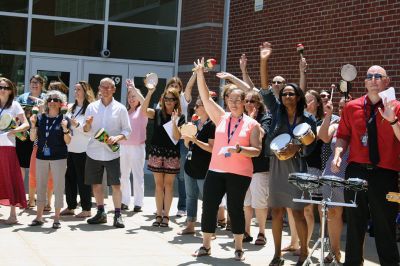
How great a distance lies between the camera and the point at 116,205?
10.0 m

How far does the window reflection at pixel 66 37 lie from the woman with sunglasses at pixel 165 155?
7049 millimetres

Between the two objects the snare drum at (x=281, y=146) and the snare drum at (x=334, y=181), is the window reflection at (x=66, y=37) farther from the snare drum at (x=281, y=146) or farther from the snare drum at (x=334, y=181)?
the snare drum at (x=334, y=181)

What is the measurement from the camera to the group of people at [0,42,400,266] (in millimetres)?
6863

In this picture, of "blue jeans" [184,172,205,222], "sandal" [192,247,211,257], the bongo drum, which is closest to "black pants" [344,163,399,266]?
"sandal" [192,247,211,257]

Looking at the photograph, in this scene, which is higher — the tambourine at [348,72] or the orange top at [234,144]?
the tambourine at [348,72]

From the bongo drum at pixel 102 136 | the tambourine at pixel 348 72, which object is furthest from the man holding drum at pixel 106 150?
the tambourine at pixel 348 72

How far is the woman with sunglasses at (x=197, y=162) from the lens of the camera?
9328 millimetres

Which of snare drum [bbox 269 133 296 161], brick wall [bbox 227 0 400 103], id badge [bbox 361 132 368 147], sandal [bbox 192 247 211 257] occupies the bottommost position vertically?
sandal [bbox 192 247 211 257]

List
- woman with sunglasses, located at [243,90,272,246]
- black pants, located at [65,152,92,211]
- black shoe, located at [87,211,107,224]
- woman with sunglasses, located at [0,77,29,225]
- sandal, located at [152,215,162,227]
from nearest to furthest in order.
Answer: woman with sunglasses, located at [243,90,272,246]
woman with sunglasses, located at [0,77,29,225]
black shoe, located at [87,211,107,224]
sandal, located at [152,215,162,227]
black pants, located at [65,152,92,211]

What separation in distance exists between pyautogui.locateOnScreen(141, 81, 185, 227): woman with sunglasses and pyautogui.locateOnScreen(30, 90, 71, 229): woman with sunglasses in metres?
1.24

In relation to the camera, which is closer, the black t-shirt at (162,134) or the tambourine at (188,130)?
the tambourine at (188,130)

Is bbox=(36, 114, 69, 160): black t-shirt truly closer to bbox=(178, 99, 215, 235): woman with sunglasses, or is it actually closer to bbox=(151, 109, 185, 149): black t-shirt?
bbox=(151, 109, 185, 149): black t-shirt

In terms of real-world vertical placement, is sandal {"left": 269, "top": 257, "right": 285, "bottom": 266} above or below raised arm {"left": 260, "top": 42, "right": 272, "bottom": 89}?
below

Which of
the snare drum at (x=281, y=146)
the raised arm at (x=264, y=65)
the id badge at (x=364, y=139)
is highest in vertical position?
the raised arm at (x=264, y=65)
